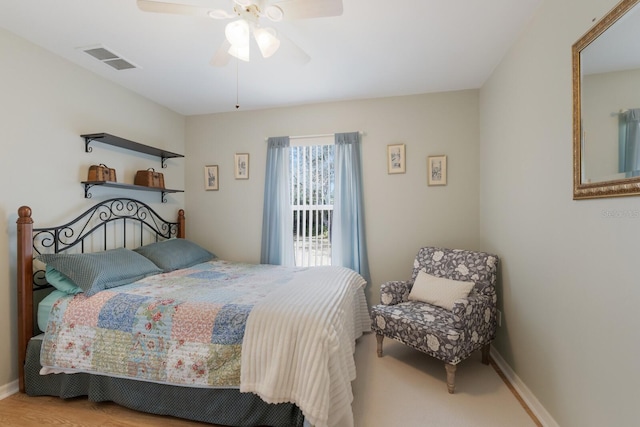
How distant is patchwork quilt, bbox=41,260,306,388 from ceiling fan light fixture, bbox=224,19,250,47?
5.28ft

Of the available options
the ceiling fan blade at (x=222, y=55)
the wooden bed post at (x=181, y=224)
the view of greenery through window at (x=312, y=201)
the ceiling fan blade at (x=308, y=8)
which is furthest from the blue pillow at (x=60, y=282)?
the ceiling fan blade at (x=308, y=8)

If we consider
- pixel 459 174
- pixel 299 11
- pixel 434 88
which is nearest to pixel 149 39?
pixel 299 11

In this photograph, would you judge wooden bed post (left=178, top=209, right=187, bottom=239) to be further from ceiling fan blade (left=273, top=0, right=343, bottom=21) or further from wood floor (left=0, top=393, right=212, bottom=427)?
ceiling fan blade (left=273, top=0, right=343, bottom=21)

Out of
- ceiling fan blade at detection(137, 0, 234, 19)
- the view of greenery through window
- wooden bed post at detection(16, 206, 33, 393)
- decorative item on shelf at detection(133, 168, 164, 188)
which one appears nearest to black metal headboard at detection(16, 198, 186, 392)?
wooden bed post at detection(16, 206, 33, 393)

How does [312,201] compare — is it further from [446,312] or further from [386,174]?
[446,312]

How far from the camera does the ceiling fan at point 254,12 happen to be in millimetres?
1457

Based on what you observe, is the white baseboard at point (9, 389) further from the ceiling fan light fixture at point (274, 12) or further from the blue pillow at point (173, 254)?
the ceiling fan light fixture at point (274, 12)

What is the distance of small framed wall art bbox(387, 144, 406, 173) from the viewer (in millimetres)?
3283

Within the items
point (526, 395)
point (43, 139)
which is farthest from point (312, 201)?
point (526, 395)

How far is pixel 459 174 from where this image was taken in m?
3.18

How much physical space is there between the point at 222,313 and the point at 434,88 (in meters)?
3.05

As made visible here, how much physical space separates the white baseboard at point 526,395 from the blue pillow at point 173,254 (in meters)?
3.20

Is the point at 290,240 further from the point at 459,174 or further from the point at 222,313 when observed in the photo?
the point at 459,174

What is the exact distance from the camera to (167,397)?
1.83 m
